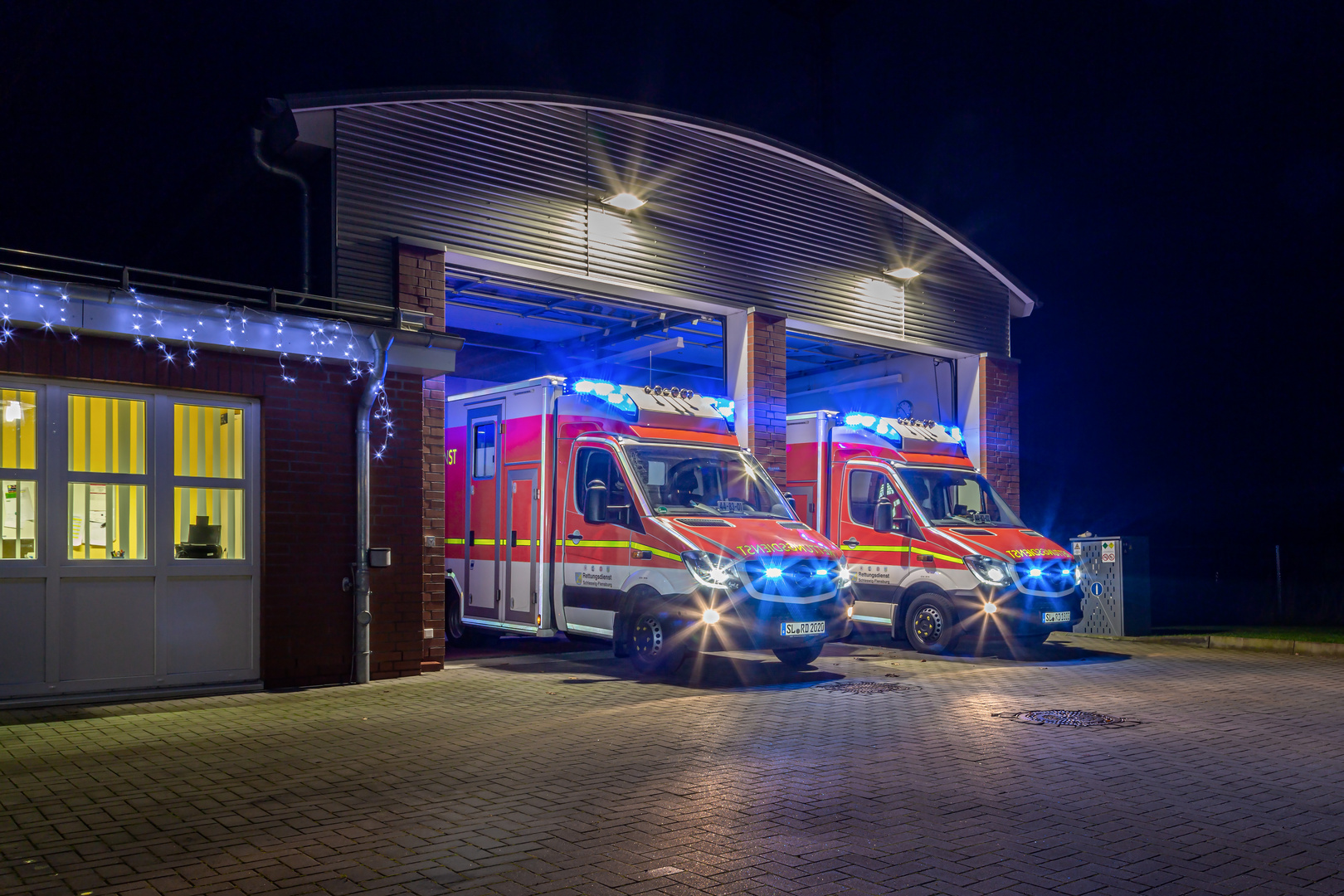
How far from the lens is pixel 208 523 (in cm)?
1036

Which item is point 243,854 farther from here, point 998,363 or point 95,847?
point 998,363

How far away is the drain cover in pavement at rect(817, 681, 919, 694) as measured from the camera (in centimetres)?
1065

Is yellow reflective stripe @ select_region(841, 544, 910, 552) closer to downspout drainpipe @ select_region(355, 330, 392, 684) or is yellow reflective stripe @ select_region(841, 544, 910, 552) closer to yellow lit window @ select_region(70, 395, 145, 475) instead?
downspout drainpipe @ select_region(355, 330, 392, 684)

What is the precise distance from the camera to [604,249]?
14.7 meters

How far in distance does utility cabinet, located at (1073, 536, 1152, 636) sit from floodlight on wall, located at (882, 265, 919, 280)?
5.33 meters

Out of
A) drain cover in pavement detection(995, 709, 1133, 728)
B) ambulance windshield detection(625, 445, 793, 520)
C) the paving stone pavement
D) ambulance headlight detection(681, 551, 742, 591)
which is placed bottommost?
drain cover in pavement detection(995, 709, 1133, 728)

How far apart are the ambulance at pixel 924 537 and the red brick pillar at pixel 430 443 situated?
5838 mm

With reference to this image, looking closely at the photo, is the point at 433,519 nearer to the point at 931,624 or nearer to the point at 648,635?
the point at 648,635

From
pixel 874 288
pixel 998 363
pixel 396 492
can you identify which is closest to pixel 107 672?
pixel 396 492

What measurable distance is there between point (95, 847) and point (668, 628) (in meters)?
6.74

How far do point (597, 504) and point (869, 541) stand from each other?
4.81 metres

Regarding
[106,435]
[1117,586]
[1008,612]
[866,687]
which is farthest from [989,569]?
[106,435]

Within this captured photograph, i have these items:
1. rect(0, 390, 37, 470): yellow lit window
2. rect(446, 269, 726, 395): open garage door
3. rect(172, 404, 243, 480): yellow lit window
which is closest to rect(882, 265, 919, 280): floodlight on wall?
rect(446, 269, 726, 395): open garage door

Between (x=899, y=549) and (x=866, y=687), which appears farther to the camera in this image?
(x=899, y=549)
